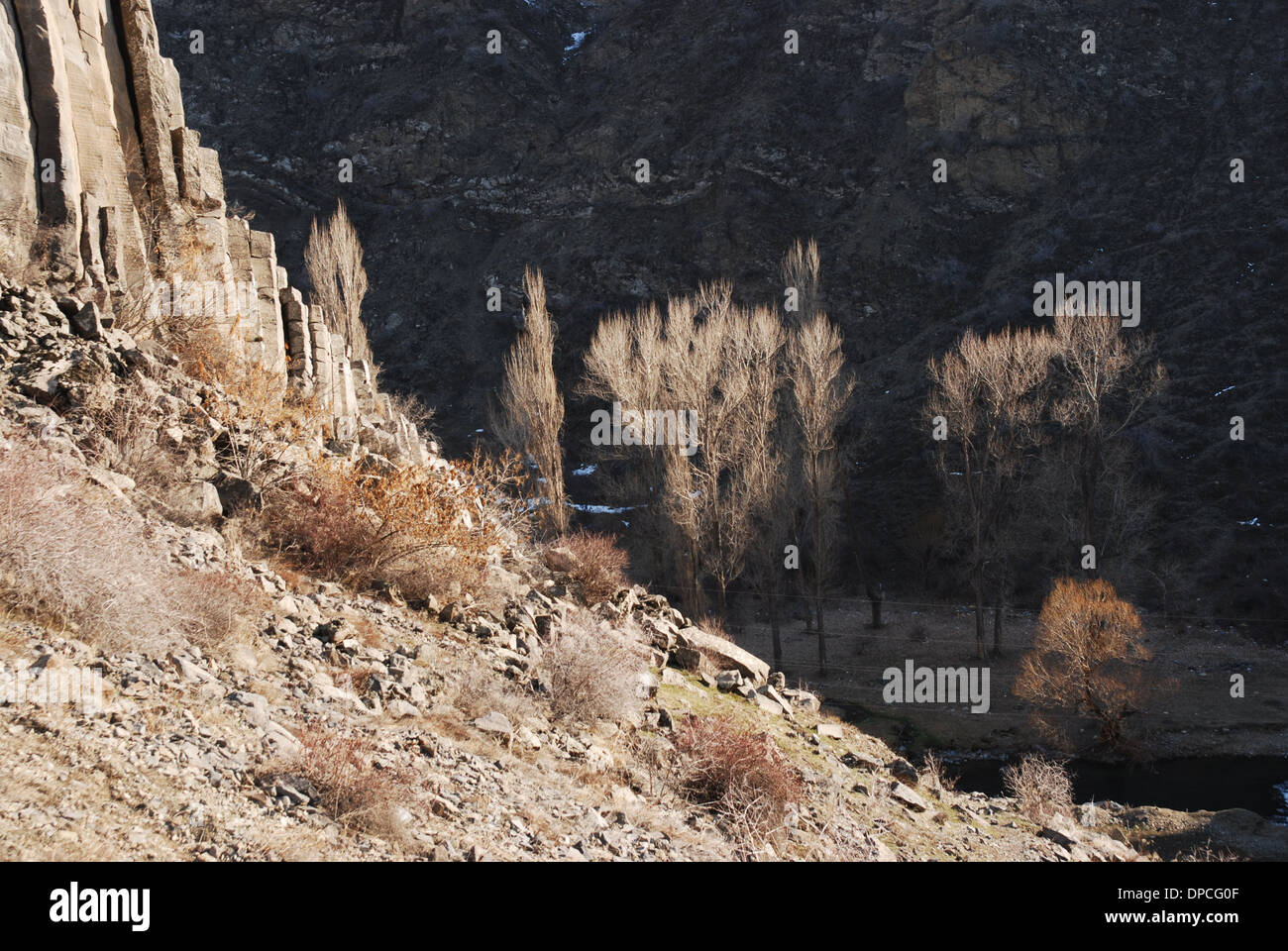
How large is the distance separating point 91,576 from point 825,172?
46.2 m

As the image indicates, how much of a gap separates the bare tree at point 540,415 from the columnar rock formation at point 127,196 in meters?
11.0

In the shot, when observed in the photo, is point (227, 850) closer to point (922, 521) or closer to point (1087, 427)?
point (1087, 427)

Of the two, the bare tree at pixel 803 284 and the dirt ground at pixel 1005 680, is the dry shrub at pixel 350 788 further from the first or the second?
the bare tree at pixel 803 284

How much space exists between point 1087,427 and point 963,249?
20.2 m

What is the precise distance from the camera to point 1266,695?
21.1 metres

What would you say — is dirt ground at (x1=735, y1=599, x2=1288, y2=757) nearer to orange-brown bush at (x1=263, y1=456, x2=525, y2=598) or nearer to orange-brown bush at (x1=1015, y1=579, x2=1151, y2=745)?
orange-brown bush at (x1=1015, y1=579, x2=1151, y2=745)

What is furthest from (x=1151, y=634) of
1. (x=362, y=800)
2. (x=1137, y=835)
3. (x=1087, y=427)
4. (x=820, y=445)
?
(x=362, y=800)

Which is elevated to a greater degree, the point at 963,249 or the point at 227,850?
Answer: the point at 963,249

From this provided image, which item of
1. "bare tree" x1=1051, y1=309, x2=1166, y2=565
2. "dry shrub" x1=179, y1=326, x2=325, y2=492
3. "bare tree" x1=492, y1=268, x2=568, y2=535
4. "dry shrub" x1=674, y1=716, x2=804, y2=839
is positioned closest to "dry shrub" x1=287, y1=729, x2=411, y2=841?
"dry shrub" x1=674, y1=716, x2=804, y2=839

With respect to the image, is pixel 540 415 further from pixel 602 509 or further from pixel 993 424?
pixel 993 424

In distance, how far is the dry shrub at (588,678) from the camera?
8.74m

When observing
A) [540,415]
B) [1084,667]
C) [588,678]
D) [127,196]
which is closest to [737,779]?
[588,678]

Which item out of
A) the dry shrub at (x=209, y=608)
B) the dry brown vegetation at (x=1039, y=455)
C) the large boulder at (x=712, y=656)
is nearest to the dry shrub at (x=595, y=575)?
the large boulder at (x=712, y=656)

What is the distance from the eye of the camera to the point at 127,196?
12.6 m
